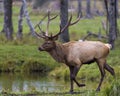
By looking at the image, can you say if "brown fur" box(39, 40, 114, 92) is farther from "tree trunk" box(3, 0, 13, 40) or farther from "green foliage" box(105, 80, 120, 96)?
"tree trunk" box(3, 0, 13, 40)

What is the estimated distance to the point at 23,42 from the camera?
106ft

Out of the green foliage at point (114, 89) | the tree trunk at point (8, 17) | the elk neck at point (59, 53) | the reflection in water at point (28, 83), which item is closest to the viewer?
the green foliage at point (114, 89)

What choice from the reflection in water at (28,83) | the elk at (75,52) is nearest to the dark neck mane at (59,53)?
the elk at (75,52)

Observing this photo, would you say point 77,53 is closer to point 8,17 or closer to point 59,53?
point 59,53

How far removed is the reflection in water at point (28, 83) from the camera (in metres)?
20.5

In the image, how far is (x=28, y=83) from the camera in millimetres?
22266

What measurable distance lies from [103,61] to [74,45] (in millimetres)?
1013

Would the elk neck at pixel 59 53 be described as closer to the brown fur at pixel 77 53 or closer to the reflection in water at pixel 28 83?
the brown fur at pixel 77 53

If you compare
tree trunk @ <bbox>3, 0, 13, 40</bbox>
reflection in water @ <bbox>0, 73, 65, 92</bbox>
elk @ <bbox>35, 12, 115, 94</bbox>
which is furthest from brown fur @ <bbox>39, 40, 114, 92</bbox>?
tree trunk @ <bbox>3, 0, 13, 40</bbox>

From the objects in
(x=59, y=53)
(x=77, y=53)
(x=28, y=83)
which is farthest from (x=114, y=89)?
(x=28, y=83)

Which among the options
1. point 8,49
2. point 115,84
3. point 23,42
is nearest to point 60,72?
point 8,49

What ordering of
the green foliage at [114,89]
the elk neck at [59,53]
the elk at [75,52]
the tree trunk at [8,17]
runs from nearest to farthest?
the green foliage at [114,89]
the elk at [75,52]
the elk neck at [59,53]
the tree trunk at [8,17]

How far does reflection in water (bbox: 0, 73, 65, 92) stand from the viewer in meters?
20.5

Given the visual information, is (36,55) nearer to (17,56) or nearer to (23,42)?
(17,56)
